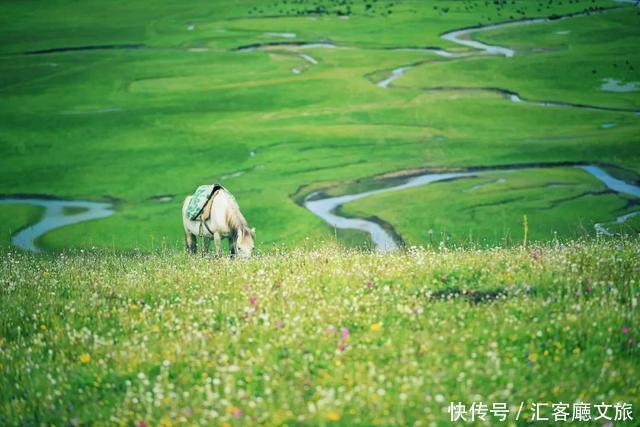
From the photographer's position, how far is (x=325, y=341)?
10.3 meters

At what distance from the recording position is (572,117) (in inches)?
2308

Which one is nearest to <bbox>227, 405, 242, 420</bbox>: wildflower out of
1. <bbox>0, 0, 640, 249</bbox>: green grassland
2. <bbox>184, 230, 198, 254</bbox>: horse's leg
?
<bbox>184, 230, 198, 254</bbox>: horse's leg

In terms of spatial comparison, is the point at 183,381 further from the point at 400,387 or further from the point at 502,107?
the point at 502,107

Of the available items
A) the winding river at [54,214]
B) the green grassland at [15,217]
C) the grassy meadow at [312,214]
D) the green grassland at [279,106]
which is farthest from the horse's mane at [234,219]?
the green grassland at [15,217]

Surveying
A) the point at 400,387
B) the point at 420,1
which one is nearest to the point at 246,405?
the point at 400,387

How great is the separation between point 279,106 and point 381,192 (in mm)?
22548

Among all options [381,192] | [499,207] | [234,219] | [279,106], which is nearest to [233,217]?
[234,219]

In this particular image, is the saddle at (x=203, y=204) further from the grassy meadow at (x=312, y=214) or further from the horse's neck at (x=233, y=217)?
the grassy meadow at (x=312, y=214)

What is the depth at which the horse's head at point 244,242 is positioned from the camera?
69.6ft

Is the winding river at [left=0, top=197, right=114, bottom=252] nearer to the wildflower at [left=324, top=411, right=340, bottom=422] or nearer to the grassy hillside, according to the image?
the grassy hillside

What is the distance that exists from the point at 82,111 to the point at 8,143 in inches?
364

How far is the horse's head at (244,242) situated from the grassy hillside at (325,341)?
727 cm

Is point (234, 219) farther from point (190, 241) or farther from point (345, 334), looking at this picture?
point (345, 334)

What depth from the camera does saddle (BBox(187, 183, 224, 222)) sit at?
22.5 metres
